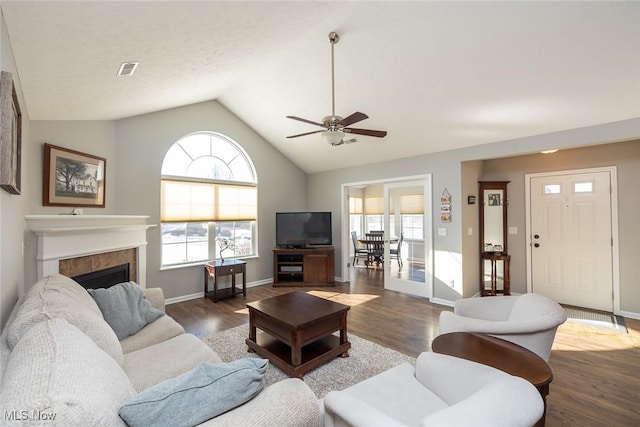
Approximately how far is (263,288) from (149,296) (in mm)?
2877

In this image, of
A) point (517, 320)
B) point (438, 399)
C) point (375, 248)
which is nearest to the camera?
point (438, 399)

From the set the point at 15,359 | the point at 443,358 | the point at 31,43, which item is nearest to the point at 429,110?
the point at 443,358

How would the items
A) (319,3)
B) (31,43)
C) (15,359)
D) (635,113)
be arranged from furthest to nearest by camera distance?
1. (635,113)
2. (319,3)
3. (31,43)
4. (15,359)

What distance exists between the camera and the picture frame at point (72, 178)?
3084 millimetres

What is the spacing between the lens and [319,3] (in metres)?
2.55

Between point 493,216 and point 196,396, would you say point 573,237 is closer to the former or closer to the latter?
point 493,216

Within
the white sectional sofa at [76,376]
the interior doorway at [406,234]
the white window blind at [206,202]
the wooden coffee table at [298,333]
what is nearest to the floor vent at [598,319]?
the interior doorway at [406,234]

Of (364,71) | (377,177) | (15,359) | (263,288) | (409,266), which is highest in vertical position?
(364,71)

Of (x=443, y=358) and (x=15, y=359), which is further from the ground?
(x=15, y=359)

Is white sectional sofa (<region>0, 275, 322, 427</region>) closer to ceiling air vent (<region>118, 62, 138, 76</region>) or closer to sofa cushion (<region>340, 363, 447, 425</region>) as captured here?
sofa cushion (<region>340, 363, 447, 425</region>)

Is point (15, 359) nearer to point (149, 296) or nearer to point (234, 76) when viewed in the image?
point (149, 296)

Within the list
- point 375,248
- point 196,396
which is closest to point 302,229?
point 375,248

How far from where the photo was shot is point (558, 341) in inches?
123

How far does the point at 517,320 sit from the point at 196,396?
2228 millimetres
